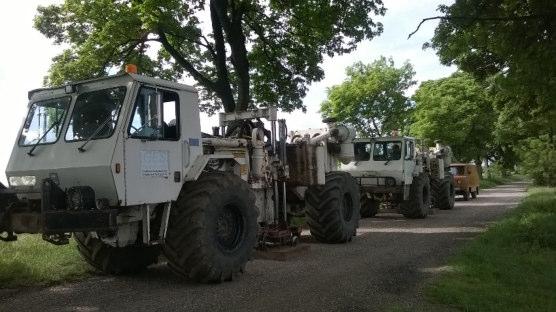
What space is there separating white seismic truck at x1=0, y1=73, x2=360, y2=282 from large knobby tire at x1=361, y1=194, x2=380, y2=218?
9794 millimetres

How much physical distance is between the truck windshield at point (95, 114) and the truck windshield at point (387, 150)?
11.9 meters

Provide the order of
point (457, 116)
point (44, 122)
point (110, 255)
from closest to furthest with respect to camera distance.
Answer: point (44, 122), point (110, 255), point (457, 116)

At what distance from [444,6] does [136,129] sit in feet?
22.0

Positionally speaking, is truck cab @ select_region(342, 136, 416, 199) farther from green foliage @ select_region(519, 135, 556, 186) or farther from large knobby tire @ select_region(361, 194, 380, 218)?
green foliage @ select_region(519, 135, 556, 186)

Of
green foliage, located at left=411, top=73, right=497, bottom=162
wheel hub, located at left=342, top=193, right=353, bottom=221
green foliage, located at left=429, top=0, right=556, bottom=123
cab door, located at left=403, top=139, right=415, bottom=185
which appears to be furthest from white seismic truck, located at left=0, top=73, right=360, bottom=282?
green foliage, located at left=411, top=73, right=497, bottom=162

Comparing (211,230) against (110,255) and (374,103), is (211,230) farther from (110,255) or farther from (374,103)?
(374,103)

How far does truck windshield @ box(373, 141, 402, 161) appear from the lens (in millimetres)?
17484

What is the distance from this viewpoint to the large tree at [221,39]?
18641 mm

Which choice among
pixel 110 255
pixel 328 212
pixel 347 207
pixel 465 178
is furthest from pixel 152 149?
pixel 465 178

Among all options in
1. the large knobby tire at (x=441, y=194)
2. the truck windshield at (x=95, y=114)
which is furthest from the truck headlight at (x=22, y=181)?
the large knobby tire at (x=441, y=194)

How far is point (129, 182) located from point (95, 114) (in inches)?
43.0

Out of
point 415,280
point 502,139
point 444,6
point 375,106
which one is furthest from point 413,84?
point 415,280

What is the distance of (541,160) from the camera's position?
32156 millimetres

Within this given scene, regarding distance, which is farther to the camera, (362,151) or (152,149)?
(362,151)
